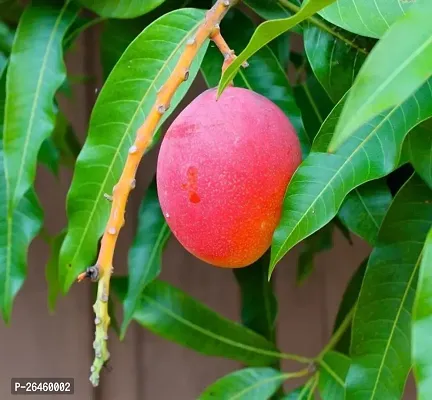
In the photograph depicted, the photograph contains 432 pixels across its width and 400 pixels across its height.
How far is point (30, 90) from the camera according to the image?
0.52 meters

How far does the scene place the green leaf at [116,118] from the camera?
450 millimetres

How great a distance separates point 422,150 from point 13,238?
1.21 ft

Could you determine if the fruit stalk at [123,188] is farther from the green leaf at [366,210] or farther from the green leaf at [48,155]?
the green leaf at [48,155]

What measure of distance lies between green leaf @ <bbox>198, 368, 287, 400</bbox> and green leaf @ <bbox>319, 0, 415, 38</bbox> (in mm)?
355

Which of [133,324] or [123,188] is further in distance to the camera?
[133,324]

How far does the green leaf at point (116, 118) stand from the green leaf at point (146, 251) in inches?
3.0

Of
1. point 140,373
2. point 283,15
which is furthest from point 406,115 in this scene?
point 140,373

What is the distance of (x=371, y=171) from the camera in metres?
0.41

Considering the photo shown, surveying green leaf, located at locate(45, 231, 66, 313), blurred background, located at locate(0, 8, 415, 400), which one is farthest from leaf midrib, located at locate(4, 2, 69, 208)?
blurred background, located at locate(0, 8, 415, 400)

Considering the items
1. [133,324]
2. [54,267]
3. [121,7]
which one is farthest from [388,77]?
[133,324]

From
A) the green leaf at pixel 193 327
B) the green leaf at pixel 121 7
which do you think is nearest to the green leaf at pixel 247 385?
the green leaf at pixel 193 327

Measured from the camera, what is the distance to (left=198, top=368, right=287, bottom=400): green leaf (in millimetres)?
580

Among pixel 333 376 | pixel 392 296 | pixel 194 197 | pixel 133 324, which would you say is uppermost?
pixel 194 197

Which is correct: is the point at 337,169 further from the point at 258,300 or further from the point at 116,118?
the point at 258,300
